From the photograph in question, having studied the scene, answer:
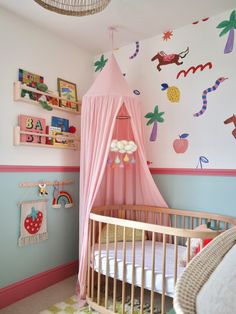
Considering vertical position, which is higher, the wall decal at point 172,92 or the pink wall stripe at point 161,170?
the wall decal at point 172,92

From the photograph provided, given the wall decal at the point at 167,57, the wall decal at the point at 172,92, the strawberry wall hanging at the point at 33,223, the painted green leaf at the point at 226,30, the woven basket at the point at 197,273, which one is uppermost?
the painted green leaf at the point at 226,30

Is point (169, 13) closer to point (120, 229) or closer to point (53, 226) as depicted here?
point (120, 229)

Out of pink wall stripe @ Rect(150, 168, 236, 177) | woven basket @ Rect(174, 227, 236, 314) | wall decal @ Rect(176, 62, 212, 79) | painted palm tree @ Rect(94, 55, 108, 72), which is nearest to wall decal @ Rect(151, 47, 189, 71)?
wall decal @ Rect(176, 62, 212, 79)

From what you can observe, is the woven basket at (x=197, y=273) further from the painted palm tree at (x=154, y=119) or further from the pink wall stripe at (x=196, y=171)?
the painted palm tree at (x=154, y=119)

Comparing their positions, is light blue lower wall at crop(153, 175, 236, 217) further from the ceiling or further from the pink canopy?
the ceiling

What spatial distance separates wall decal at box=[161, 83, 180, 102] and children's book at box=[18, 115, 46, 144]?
127 cm

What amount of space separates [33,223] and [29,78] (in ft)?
4.46

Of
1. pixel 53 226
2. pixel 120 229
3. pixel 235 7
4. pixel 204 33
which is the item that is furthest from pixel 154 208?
pixel 235 7

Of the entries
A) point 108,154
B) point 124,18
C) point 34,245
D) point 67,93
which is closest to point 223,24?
point 124,18

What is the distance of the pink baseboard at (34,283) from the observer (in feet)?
7.57

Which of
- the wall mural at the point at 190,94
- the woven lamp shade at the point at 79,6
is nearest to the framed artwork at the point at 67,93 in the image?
the wall mural at the point at 190,94

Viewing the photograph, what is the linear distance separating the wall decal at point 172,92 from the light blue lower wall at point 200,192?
77 cm

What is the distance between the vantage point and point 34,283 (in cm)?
253

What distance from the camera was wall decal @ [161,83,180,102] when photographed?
105 inches
